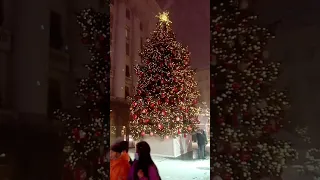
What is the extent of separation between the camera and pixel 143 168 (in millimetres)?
3461

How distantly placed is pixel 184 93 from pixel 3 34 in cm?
249

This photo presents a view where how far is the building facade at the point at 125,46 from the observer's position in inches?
150

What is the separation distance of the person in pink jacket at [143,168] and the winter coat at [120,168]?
0.08 meters

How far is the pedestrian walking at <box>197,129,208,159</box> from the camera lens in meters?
3.43

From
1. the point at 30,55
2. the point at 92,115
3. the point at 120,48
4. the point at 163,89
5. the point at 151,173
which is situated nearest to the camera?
the point at 30,55

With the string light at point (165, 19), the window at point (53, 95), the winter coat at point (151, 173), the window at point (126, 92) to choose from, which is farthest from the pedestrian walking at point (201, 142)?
the window at point (53, 95)

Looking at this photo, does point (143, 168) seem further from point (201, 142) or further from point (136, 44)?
point (136, 44)

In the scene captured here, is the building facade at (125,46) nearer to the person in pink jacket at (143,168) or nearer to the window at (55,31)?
the person in pink jacket at (143,168)

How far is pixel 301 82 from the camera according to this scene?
95.3 inches

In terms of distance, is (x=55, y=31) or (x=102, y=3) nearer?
(x=55, y=31)

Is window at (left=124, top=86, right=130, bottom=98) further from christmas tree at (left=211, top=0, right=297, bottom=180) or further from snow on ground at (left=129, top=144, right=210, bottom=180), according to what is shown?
christmas tree at (left=211, top=0, right=297, bottom=180)

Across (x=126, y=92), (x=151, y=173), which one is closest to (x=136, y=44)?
(x=126, y=92)

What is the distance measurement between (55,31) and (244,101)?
5.68 ft

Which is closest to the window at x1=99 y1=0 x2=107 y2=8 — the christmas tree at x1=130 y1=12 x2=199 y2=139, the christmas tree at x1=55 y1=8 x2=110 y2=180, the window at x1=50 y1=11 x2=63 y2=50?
the christmas tree at x1=55 y1=8 x2=110 y2=180
